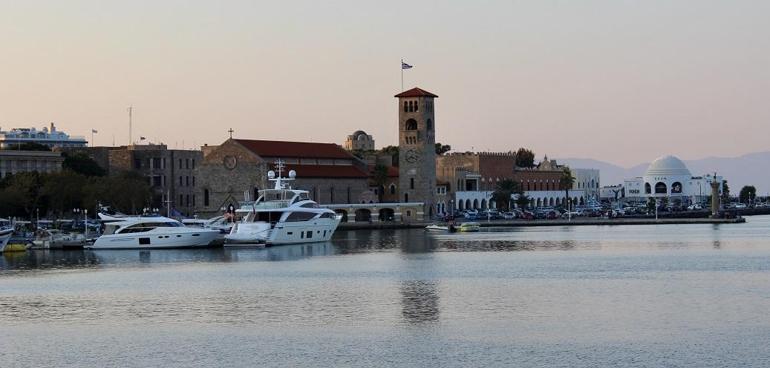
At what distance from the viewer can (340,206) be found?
143000 millimetres

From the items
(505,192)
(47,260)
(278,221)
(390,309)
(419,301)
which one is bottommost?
(390,309)

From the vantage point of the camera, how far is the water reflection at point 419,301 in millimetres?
48469

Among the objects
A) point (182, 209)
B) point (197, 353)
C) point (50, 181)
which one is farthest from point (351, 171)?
point (197, 353)

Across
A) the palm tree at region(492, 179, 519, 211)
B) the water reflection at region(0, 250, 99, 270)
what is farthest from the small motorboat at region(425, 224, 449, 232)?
the water reflection at region(0, 250, 99, 270)

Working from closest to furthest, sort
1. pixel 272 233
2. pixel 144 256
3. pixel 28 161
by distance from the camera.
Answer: pixel 144 256 < pixel 272 233 < pixel 28 161

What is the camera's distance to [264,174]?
439ft

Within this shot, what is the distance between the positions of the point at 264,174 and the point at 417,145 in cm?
2019

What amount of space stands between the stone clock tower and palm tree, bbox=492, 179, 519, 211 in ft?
93.5

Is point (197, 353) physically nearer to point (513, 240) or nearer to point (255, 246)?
point (255, 246)

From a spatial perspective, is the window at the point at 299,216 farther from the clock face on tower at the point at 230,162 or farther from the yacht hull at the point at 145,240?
the clock face on tower at the point at 230,162

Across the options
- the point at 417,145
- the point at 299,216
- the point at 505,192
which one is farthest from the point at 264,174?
the point at 505,192

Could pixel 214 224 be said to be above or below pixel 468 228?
above

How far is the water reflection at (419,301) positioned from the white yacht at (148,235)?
32.9 m

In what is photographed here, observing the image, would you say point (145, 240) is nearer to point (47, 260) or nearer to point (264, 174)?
point (47, 260)
